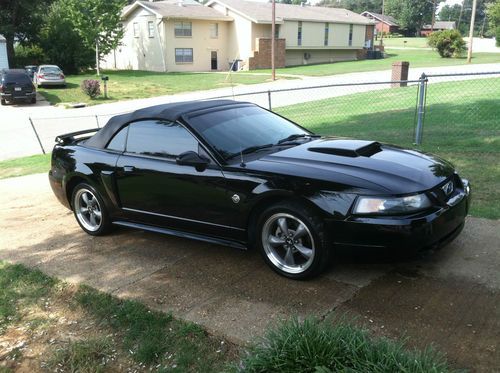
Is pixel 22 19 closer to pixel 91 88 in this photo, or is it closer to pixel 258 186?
pixel 91 88

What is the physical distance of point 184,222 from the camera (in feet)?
15.5

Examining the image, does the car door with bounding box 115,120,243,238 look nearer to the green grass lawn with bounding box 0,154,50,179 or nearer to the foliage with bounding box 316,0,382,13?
the green grass lawn with bounding box 0,154,50,179

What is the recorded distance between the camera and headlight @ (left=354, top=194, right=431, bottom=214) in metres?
3.73

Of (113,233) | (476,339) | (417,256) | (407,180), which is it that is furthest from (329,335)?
(113,233)

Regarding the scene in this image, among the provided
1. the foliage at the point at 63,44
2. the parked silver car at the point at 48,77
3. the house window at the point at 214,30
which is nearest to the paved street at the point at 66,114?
the parked silver car at the point at 48,77

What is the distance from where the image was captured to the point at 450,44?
48.3 metres

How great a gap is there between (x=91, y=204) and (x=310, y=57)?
173 feet

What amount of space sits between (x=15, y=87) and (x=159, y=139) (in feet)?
88.5

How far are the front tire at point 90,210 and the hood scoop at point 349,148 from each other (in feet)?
7.85

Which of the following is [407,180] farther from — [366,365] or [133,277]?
[133,277]

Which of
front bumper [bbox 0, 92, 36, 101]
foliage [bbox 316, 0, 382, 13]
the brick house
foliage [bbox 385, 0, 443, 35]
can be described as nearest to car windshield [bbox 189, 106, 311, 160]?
front bumper [bbox 0, 92, 36, 101]

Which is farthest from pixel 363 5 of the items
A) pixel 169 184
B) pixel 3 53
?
pixel 169 184

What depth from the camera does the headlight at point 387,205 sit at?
3730mm

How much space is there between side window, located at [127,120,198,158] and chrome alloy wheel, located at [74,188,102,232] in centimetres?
87
